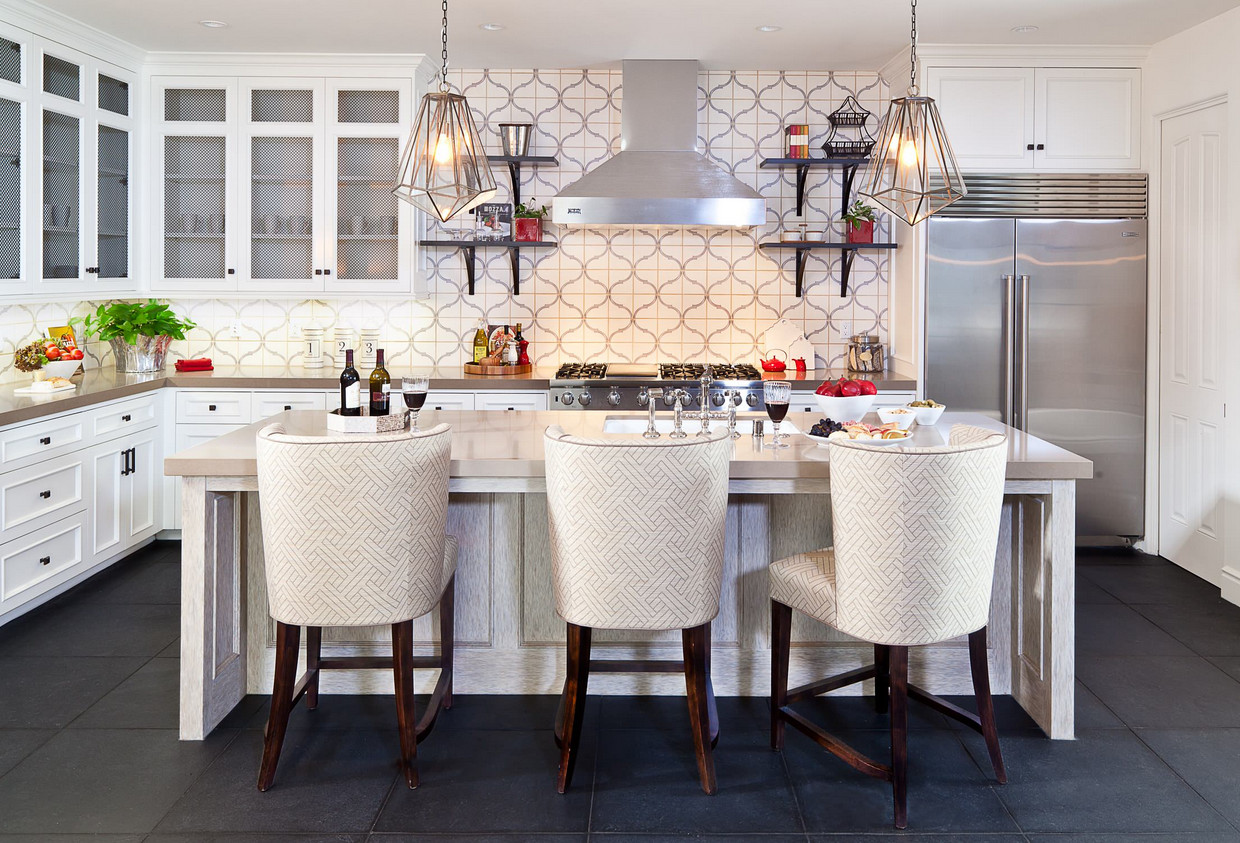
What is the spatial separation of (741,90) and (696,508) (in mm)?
3544

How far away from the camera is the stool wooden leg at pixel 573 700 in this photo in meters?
2.54

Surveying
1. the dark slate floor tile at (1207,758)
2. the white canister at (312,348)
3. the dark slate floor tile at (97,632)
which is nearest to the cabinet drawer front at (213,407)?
the white canister at (312,348)

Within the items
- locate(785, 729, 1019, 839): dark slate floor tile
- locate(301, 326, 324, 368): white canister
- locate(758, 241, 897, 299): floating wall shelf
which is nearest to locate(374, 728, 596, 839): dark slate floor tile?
locate(785, 729, 1019, 839): dark slate floor tile

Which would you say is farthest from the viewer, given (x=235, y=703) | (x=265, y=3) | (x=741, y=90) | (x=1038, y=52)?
(x=741, y=90)

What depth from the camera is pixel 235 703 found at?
3018mm

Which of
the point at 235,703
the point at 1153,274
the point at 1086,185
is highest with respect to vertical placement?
the point at 1086,185

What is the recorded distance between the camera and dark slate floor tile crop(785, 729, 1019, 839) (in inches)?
94.0

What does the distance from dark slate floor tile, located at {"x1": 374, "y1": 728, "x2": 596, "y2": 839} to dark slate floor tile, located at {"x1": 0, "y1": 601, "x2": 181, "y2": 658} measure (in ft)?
4.62

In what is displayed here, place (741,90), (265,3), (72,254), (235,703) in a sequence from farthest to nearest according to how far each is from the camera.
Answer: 1. (741,90)
2. (72,254)
3. (265,3)
4. (235,703)

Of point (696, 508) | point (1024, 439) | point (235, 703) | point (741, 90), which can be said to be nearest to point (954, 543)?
point (696, 508)

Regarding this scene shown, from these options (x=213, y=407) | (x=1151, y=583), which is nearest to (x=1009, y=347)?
(x=1151, y=583)

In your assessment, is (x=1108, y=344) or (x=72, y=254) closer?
(x=72, y=254)

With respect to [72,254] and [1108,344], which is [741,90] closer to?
[1108,344]

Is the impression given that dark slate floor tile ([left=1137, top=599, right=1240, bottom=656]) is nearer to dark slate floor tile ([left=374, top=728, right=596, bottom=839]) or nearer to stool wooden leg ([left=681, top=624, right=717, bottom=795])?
→ stool wooden leg ([left=681, top=624, right=717, bottom=795])
